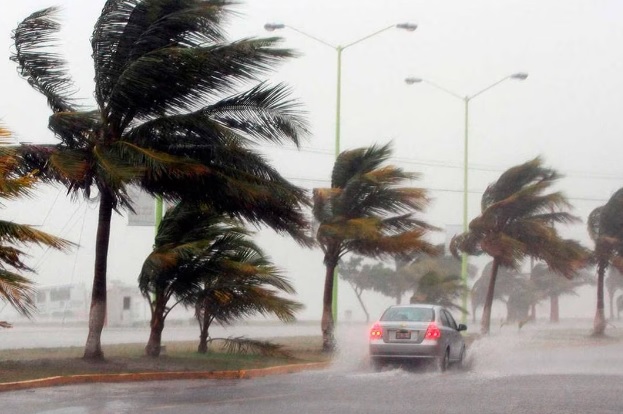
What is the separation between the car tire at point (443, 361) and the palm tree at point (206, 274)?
10.6 feet

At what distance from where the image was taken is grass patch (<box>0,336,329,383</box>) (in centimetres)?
1925

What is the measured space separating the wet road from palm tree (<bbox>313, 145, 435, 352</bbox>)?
5510 mm

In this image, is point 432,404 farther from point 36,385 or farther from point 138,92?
point 138,92

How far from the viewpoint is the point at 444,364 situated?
22.0 meters

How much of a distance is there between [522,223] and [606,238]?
24.6 ft

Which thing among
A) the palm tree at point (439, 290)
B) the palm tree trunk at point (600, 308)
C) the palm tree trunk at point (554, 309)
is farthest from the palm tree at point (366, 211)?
the palm tree trunk at point (554, 309)

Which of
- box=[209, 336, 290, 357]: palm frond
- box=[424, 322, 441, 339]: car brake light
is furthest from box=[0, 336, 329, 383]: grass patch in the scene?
box=[424, 322, 441, 339]: car brake light

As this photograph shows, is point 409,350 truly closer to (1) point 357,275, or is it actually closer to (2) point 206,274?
(2) point 206,274

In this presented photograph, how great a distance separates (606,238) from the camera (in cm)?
4475

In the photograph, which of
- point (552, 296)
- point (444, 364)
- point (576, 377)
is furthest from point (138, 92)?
point (552, 296)

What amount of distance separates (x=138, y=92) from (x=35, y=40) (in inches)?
94.5

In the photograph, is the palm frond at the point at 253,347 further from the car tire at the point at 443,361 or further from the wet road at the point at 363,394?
the car tire at the point at 443,361

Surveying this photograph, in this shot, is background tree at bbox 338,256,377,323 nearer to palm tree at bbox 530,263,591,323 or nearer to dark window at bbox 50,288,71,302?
palm tree at bbox 530,263,591,323

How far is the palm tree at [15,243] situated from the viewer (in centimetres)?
1522
